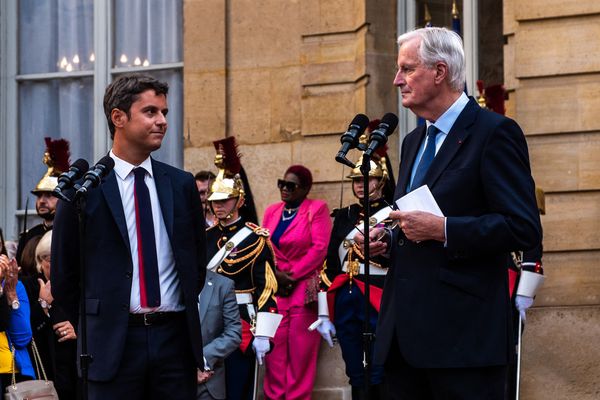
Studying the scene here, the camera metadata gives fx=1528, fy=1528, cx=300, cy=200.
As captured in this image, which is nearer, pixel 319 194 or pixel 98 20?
pixel 319 194

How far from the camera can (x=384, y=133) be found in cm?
638

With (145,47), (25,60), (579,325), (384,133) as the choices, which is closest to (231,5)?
(145,47)

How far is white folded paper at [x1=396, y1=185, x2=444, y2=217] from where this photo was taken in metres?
5.71

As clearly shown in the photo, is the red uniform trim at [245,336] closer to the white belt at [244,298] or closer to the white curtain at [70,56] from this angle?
the white belt at [244,298]

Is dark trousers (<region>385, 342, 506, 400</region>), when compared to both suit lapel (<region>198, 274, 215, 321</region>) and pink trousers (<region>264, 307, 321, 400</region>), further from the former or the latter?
pink trousers (<region>264, 307, 321, 400</region>)

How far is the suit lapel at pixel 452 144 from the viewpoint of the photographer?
5.82 metres

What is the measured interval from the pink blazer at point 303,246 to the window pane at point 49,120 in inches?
127

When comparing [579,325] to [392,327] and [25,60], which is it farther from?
[25,60]

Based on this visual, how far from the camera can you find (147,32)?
1378cm

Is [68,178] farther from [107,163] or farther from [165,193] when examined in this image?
[165,193]

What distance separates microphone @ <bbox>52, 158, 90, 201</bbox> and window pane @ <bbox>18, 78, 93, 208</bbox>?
7.42 metres

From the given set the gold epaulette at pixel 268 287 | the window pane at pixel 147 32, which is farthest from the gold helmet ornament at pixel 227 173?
the window pane at pixel 147 32

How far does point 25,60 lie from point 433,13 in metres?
4.23

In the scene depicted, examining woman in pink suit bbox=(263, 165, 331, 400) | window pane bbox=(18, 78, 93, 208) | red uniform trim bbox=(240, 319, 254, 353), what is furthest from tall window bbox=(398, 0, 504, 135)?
window pane bbox=(18, 78, 93, 208)
